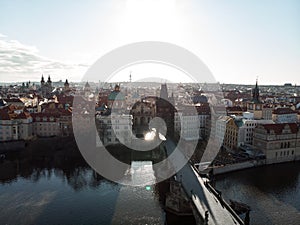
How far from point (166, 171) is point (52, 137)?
24.2 metres

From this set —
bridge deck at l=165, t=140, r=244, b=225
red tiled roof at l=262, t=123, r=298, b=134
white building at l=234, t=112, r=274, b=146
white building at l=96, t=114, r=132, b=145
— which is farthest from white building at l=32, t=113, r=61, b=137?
red tiled roof at l=262, t=123, r=298, b=134

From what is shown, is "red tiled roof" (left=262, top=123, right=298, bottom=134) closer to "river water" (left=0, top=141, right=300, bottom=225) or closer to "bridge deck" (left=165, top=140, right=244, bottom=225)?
"river water" (left=0, top=141, right=300, bottom=225)

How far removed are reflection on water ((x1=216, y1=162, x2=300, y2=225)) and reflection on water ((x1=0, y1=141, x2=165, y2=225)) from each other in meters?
8.48

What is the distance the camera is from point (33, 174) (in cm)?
3650

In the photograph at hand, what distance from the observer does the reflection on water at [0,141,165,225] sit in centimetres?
2558

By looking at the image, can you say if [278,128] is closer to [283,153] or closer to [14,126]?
[283,153]

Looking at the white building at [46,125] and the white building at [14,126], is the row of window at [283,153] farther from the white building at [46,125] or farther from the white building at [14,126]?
the white building at [14,126]

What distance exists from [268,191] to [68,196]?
70.0 ft

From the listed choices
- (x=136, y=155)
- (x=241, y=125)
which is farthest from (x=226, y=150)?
(x=136, y=155)

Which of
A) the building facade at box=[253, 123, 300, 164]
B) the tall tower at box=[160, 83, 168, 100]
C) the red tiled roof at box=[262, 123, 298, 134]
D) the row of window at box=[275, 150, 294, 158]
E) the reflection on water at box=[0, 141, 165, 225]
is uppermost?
the tall tower at box=[160, 83, 168, 100]

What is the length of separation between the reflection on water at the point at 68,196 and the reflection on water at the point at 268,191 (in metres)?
8.48

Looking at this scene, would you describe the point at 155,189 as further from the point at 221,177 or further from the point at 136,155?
the point at 136,155

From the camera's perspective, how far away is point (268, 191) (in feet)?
105

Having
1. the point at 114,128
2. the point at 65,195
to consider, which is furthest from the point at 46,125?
the point at 65,195
